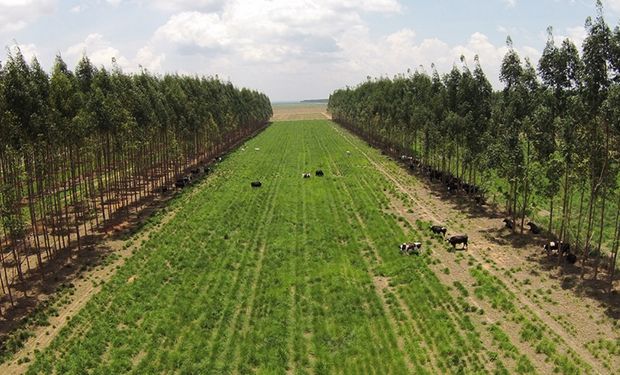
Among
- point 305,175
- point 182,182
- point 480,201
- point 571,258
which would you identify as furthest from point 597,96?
point 182,182

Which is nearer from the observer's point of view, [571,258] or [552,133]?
[571,258]

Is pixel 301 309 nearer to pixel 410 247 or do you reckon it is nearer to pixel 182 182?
pixel 410 247

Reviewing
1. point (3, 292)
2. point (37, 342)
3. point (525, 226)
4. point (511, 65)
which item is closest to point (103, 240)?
point (3, 292)

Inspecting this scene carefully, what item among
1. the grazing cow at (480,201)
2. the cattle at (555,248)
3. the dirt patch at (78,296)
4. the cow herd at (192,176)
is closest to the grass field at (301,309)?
the dirt patch at (78,296)

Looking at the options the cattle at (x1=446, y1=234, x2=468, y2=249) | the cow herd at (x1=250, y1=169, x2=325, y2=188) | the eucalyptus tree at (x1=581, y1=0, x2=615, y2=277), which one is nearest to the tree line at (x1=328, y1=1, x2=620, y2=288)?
the eucalyptus tree at (x1=581, y1=0, x2=615, y2=277)

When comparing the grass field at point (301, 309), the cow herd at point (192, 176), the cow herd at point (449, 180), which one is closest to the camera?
the grass field at point (301, 309)

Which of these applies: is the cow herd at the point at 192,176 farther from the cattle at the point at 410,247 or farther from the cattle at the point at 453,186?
the cattle at the point at 410,247
